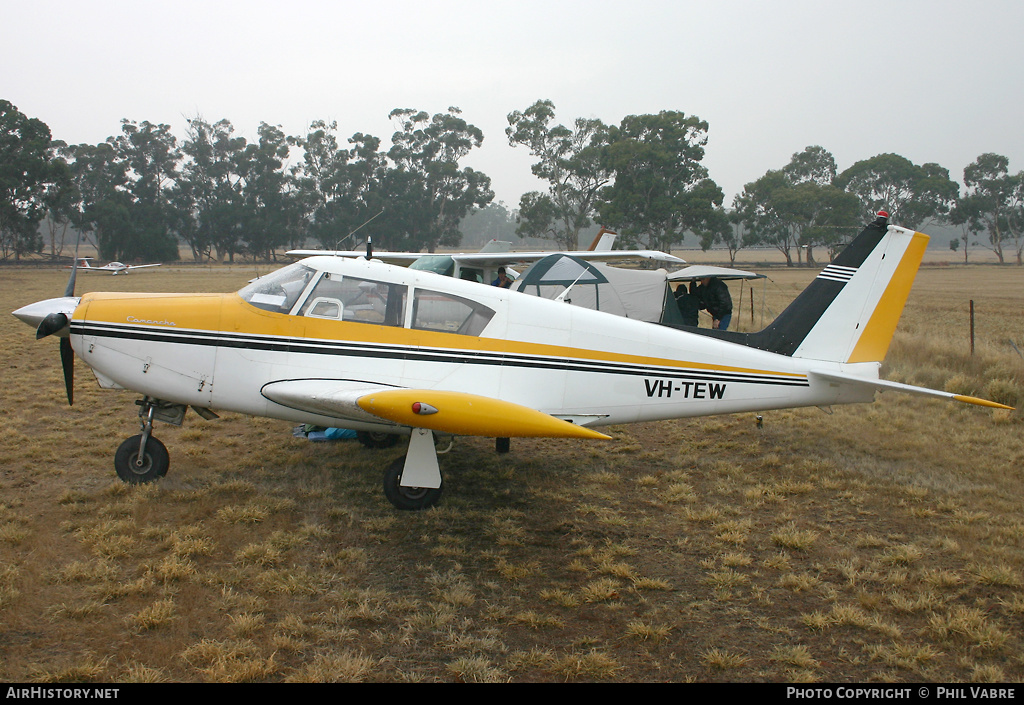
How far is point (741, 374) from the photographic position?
5.83 m

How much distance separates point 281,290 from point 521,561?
315cm

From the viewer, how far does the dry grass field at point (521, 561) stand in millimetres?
3432

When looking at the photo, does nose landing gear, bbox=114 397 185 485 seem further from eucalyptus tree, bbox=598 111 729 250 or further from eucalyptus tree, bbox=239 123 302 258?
eucalyptus tree, bbox=239 123 302 258

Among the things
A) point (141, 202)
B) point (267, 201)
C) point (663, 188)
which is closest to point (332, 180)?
point (267, 201)

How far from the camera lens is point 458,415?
169 inches

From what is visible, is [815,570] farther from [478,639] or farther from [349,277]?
[349,277]

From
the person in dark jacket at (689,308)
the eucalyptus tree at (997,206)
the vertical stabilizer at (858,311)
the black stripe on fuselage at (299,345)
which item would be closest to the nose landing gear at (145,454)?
the black stripe on fuselage at (299,345)

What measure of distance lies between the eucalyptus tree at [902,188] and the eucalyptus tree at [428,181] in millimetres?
47474

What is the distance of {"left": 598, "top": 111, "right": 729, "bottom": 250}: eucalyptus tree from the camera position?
55.4m

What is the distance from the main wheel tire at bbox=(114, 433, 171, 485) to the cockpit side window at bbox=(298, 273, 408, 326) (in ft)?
6.66

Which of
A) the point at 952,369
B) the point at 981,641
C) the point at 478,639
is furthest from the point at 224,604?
the point at 952,369

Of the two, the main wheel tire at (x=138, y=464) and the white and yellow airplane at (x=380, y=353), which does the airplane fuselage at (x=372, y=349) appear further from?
the main wheel tire at (x=138, y=464)

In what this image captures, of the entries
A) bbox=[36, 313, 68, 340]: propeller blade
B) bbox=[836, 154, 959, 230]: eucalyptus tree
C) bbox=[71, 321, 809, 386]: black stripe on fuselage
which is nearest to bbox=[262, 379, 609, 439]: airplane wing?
bbox=[71, 321, 809, 386]: black stripe on fuselage

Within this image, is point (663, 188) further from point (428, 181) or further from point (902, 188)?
point (902, 188)
